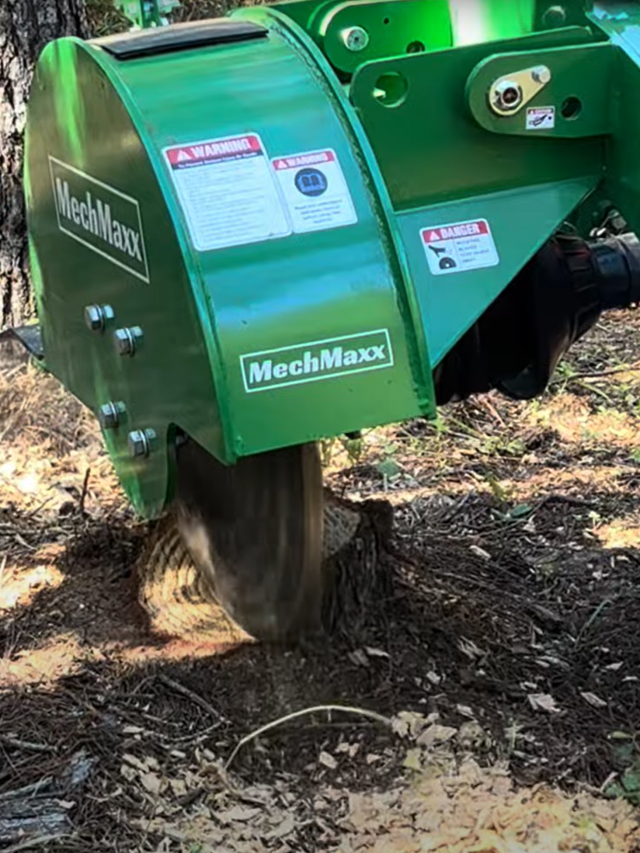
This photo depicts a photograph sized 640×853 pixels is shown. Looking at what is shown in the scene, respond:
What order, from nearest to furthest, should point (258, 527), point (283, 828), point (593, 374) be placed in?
1. point (258, 527)
2. point (283, 828)
3. point (593, 374)

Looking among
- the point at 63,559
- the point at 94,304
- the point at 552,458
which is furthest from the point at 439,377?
the point at 552,458

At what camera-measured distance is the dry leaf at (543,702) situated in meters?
2.90

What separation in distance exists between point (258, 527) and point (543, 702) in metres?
0.93

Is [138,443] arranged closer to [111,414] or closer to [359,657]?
[111,414]

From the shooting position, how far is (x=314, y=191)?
191cm

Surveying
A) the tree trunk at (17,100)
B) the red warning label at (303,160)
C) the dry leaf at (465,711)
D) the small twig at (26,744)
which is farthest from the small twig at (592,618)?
the tree trunk at (17,100)

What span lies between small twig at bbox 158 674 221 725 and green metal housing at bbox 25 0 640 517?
0.72 metres

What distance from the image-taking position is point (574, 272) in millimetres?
2266

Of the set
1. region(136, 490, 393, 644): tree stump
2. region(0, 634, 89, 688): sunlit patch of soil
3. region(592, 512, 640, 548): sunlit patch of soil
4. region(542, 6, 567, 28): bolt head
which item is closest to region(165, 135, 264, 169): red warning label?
region(542, 6, 567, 28): bolt head

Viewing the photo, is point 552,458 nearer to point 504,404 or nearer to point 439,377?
point 504,404

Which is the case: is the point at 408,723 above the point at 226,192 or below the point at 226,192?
below

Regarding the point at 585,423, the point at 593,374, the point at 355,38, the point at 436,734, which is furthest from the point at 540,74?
the point at 593,374

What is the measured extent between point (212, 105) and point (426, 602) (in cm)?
158

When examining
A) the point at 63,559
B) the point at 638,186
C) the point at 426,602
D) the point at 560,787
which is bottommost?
the point at 560,787
